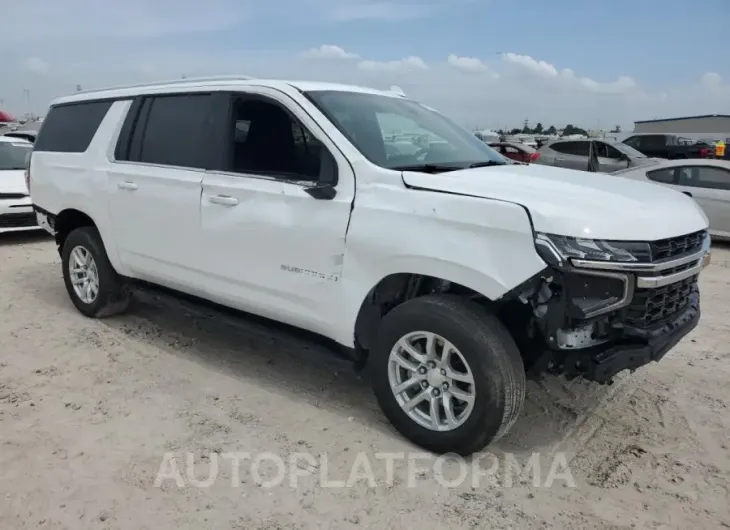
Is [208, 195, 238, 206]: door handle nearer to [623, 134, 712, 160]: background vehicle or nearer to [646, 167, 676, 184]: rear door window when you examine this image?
[646, 167, 676, 184]: rear door window

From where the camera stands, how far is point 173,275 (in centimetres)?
459

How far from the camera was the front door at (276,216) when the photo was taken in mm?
3607

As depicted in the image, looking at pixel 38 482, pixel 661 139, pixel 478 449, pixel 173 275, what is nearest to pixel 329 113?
pixel 173 275

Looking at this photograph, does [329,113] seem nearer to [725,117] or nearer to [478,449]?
[478,449]

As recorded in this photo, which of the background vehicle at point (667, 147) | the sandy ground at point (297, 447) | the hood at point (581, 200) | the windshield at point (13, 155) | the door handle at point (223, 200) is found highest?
the hood at point (581, 200)

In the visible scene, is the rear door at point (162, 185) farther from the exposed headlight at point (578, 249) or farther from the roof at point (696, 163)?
the roof at point (696, 163)

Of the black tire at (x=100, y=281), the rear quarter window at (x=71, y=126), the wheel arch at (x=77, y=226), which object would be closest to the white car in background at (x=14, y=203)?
the rear quarter window at (x=71, y=126)

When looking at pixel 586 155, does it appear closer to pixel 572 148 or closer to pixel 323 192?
pixel 572 148

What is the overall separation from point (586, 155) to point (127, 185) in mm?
14352

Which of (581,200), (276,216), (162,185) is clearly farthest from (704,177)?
(162,185)

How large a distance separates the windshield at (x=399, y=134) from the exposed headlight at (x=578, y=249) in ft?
3.29

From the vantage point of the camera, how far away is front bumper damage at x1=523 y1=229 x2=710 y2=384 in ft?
9.52

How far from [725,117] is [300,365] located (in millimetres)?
46760

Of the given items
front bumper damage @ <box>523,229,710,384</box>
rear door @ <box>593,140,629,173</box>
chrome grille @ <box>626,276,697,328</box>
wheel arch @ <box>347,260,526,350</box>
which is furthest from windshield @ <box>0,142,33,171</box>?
rear door @ <box>593,140,629,173</box>
